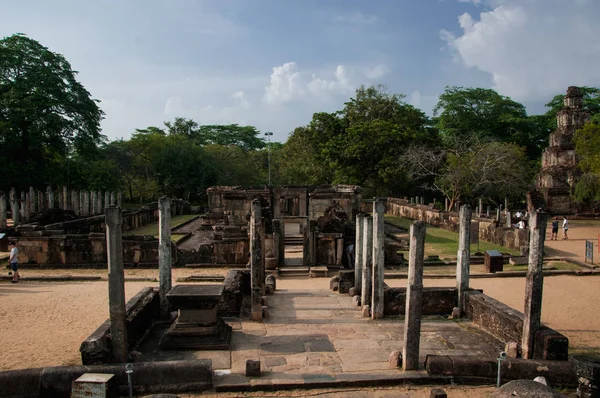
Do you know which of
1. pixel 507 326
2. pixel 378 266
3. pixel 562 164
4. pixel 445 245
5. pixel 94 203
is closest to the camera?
pixel 507 326

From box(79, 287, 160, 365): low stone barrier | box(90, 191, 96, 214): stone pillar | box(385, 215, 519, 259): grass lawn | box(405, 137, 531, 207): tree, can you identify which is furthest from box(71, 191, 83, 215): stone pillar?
box(405, 137, 531, 207): tree

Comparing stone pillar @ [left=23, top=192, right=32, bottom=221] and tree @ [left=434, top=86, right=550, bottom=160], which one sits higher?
tree @ [left=434, top=86, right=550, bottom=160]

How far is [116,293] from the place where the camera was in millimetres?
6941

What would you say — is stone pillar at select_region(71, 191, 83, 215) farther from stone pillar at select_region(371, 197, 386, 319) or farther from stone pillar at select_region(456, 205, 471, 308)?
stone pillar at select_region(456, 205, 471, 308)

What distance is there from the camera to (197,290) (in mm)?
8117

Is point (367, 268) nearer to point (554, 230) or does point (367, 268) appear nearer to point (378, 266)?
point (378, 266)

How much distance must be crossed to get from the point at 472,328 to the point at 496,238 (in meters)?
14.1

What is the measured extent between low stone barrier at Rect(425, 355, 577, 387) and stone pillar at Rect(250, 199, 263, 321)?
3868mm

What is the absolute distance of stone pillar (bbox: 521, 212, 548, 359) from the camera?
23.6 feet

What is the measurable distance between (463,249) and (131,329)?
6787 mm

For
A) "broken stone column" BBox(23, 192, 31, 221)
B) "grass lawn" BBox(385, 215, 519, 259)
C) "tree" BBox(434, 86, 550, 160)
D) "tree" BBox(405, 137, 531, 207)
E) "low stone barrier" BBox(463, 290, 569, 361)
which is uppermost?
"tree" BBox(434, 86, 550, 160)

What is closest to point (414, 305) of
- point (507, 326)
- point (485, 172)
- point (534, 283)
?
point (534, 283)

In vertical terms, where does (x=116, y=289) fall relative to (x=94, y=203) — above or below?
above

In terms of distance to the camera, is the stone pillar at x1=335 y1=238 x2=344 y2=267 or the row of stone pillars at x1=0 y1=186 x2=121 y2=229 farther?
the row of stone pillars at x1=0 y1=186 x2=121 y2=229
